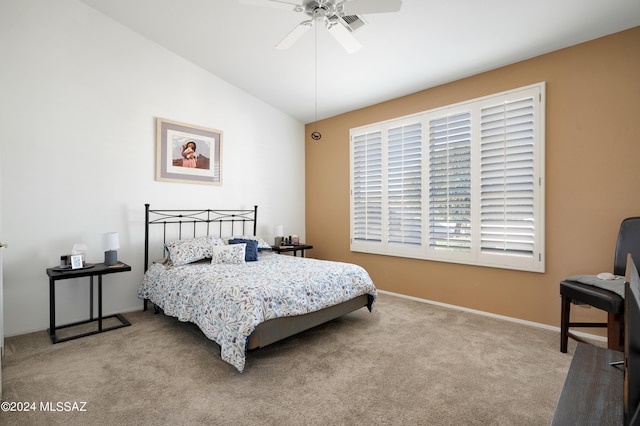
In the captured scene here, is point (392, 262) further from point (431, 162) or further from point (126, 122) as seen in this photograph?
point (126, 122)

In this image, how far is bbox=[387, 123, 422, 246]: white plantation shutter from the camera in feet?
14.0

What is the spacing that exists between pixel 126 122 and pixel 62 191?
1.06 metres

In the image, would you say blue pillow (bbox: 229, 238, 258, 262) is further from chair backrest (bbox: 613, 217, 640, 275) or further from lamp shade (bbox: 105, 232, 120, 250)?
chair backrest (bbox: 613, 217, 640, 275)

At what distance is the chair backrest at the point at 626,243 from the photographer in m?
2.63

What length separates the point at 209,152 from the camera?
4.56m

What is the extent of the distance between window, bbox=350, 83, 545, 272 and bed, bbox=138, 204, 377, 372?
1.23 meters

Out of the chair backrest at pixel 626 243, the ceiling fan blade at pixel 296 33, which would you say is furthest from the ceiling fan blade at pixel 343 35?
the chair backrest at pixel 626 243

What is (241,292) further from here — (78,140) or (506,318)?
(506,318)

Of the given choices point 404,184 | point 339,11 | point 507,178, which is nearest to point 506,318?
point 507,178

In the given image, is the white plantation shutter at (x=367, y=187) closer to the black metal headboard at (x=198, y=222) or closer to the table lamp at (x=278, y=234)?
the table lamp at (x=278, y=234)

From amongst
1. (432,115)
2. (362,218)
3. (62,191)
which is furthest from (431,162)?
(62,191)

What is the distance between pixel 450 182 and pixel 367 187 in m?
1.30

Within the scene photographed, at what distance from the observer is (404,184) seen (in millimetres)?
4406

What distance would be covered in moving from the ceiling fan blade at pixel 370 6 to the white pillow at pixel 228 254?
273 centimetres
